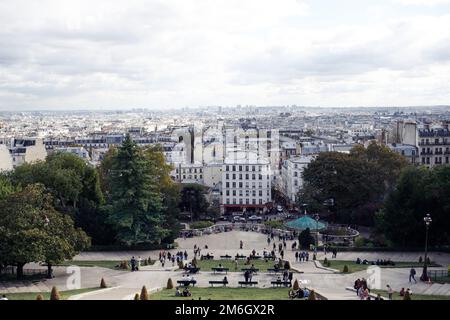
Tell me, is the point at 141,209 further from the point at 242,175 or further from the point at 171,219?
the point at 242,175

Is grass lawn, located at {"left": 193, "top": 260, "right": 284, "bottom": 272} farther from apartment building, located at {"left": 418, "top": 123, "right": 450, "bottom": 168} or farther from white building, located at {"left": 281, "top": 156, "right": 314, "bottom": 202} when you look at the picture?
apartment building, located at {"left": 418, "top": 123, "right": 450, "bottom": 168}

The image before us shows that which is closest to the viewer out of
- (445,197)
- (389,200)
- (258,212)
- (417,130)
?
(445,197)

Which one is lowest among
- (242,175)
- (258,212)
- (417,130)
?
(258,212)

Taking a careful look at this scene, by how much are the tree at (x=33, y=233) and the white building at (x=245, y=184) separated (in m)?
44.4

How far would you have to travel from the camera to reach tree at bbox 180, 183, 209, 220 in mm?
73312

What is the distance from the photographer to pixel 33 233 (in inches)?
1400

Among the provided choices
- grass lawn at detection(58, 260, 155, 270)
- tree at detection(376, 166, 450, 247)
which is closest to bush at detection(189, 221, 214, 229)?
grass lawn at detection(58, 260, 155, 270)

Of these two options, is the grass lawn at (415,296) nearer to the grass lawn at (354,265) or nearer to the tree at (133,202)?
the grass lawn at (354,265)

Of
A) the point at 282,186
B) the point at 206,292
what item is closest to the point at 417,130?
the point at 282,186

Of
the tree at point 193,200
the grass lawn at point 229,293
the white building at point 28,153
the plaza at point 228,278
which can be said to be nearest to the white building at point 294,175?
the tree at point 193,200

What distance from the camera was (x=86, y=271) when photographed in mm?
39844

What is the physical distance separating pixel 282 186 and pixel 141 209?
47.4 m

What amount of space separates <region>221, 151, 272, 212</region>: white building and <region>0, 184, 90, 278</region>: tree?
146 feet

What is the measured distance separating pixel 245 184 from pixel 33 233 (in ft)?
162
